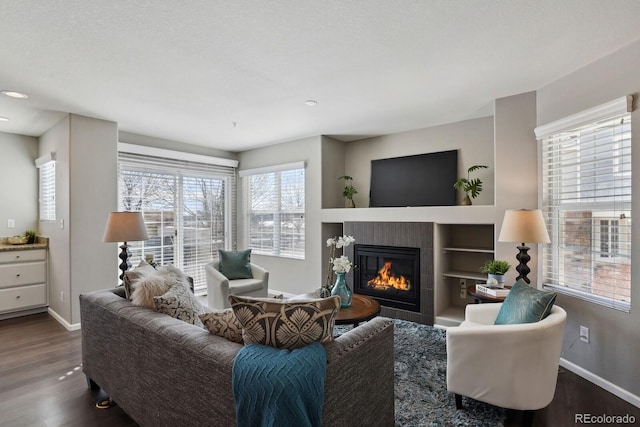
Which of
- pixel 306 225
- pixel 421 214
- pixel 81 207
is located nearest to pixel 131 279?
pixel 81 207

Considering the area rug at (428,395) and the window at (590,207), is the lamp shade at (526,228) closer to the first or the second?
the window at (590,207)

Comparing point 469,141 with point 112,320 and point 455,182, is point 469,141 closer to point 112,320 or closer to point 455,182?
point 455,182

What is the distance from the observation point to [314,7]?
1830 millimetres

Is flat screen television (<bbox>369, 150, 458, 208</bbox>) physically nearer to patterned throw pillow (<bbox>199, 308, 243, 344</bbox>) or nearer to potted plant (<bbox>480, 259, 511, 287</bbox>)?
potted plant (<bbox>480, 259, 511, 287</bbox>)

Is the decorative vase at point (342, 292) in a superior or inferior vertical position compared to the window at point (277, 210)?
inferior

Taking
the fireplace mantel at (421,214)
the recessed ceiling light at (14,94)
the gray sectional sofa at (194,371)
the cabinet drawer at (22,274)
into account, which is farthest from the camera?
the cabinet drawer at (22,274)

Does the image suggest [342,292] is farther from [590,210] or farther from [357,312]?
[590,210]

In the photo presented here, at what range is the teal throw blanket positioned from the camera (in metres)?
1.18

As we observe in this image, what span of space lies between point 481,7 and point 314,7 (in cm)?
96

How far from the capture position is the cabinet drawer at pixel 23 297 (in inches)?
158

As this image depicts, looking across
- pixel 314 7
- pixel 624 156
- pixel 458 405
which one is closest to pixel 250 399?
pixel 458 405

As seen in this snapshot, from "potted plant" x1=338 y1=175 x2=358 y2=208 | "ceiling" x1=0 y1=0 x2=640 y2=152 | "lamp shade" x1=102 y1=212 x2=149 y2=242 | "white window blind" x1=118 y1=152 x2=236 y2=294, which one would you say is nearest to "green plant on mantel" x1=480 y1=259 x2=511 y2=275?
"ceiling" x1=0 y1=0 x2=640 y2=152

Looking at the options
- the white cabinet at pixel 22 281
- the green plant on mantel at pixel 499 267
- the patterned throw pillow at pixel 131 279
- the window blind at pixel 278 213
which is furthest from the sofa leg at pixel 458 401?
the white cabinet at pixel 22 281

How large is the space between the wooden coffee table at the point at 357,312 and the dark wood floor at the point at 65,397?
113 centimetres
